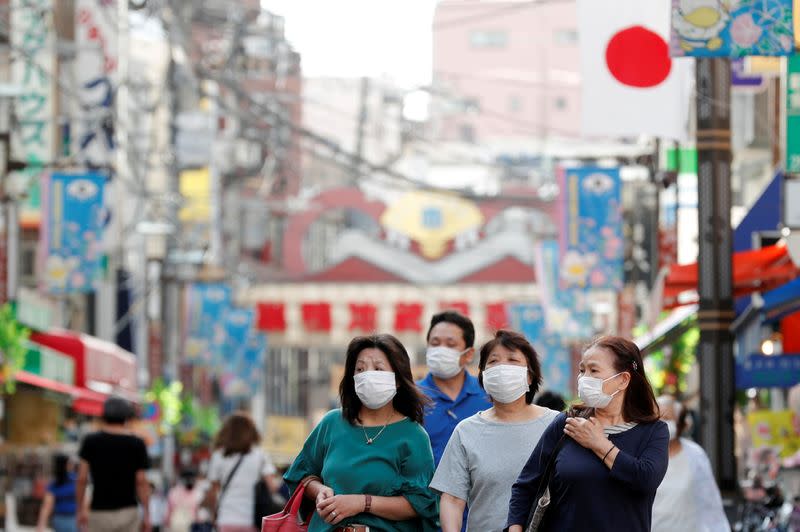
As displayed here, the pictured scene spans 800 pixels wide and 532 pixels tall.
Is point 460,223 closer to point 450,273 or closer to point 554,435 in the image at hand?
Result: point 450,273

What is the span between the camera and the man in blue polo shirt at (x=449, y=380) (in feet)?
31.8

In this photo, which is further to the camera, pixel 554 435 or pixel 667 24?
pixel 667 24

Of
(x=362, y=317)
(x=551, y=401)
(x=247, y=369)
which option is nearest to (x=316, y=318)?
(x=362, y=317)

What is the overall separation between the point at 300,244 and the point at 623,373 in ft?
257

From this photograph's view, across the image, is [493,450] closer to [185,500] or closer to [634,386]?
[634,386]

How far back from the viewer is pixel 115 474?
516 inches

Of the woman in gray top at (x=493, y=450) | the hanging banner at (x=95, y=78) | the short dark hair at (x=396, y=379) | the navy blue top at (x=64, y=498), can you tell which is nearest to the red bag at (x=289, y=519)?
the short dark hair at (x=396, y=379)

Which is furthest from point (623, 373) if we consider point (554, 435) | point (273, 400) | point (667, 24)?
point (273, 400)

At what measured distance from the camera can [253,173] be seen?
2862 inches

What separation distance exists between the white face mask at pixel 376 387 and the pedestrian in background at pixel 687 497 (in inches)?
95.8

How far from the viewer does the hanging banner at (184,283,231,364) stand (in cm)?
4466

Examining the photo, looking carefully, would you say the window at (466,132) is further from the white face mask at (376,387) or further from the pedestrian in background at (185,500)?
the white face mask at (376,387)

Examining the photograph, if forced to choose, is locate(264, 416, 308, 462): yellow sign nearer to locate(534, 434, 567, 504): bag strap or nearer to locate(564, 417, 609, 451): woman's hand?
locate(534, 434, 567, 504): bag strap

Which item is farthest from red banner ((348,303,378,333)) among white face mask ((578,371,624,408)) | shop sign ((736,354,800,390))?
white face mask ((578,371,624,408))
